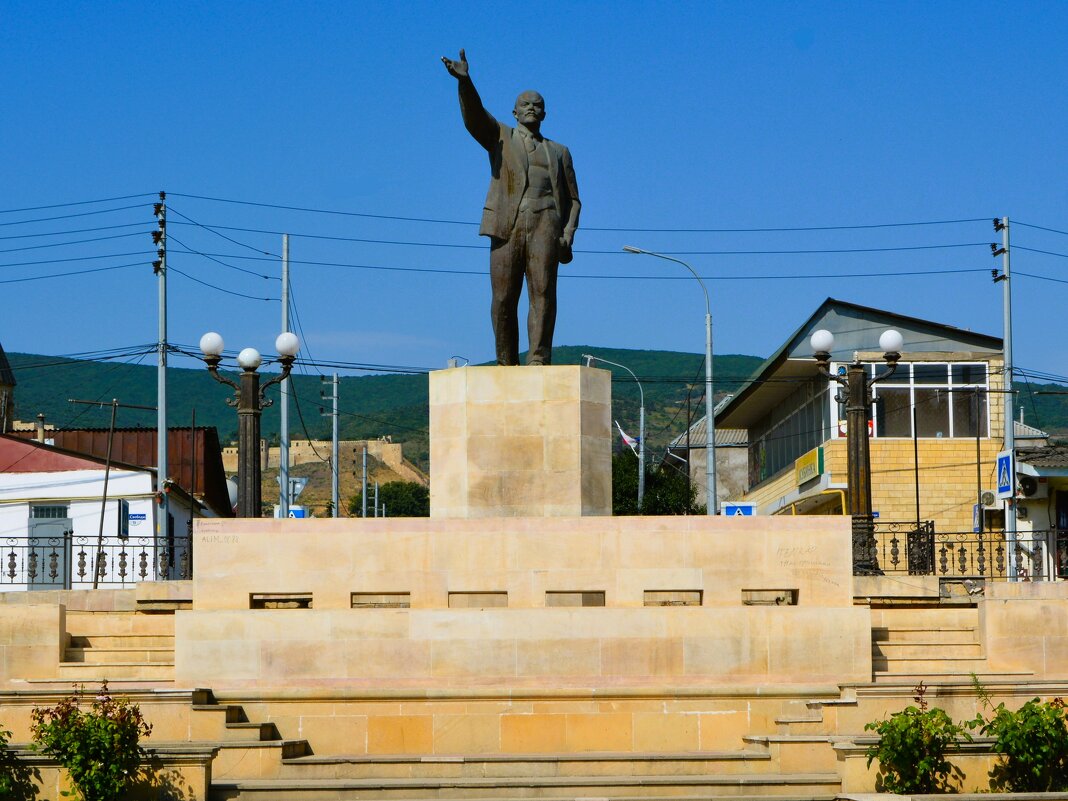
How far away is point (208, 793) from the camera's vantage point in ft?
43.3

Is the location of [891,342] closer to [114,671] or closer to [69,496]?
[114,671]

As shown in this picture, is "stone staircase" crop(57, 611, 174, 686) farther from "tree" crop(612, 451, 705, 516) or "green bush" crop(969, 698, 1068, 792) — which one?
"tree" crop(612, 451, 705, 516)

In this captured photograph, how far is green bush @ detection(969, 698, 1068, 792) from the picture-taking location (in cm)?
1292

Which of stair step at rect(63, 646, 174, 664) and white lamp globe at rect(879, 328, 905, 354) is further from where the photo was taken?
white lamp globe at rect(879, 328, 905, 354)

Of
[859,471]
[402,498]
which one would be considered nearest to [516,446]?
[859,471]

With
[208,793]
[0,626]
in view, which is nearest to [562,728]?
[208,793]

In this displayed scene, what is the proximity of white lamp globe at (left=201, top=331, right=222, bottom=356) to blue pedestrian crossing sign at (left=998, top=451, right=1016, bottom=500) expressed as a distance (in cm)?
1704

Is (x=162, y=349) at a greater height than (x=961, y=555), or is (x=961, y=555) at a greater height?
(x=162, y=349)

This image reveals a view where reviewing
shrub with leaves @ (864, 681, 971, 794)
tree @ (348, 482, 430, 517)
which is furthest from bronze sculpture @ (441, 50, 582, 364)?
tree @ (348, 482, 430, 517)

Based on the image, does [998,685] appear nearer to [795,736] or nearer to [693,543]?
[795,736]

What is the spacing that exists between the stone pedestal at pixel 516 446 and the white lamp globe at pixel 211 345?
23.8ft

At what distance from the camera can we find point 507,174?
17609mm

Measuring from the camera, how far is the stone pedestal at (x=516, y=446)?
55.9 ft

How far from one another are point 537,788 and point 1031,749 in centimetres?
399
